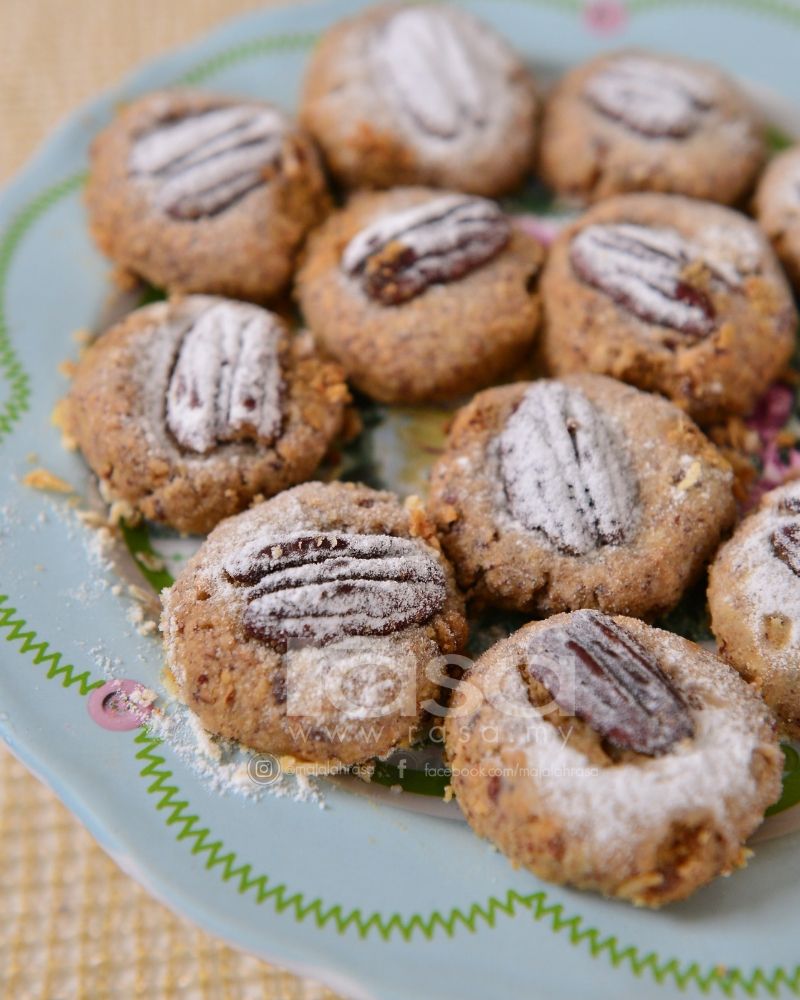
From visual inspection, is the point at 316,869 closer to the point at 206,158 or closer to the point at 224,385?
the point at 224,385

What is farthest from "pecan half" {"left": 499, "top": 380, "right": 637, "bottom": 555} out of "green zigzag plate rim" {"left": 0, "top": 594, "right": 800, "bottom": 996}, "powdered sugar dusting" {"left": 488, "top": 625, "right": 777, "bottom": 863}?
"green zigzag plate rim" {"left": 0, "top": 594, "right": 800, "bottom": 996}

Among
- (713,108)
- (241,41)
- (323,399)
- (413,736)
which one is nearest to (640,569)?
(413,736)

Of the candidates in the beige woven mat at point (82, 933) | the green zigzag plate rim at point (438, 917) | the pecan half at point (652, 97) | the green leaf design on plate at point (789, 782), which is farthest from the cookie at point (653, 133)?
the beige woven mat at point (82, 933)

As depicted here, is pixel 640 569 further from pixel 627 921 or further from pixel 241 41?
pixel 241 41

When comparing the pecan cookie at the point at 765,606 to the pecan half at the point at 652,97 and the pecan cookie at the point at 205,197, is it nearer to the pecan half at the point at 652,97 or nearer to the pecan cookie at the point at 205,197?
the pecan half at the point at 652,97

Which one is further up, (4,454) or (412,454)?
(4,454)

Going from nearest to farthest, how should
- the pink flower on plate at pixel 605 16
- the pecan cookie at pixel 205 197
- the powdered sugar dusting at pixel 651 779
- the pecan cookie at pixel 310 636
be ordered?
the powdered sugar dusting at pixel 651 779, the pecan cookie at pixel 310 636, the pecan cookie at pixel 205 197, the pink flower on plate at pixel 605 16
